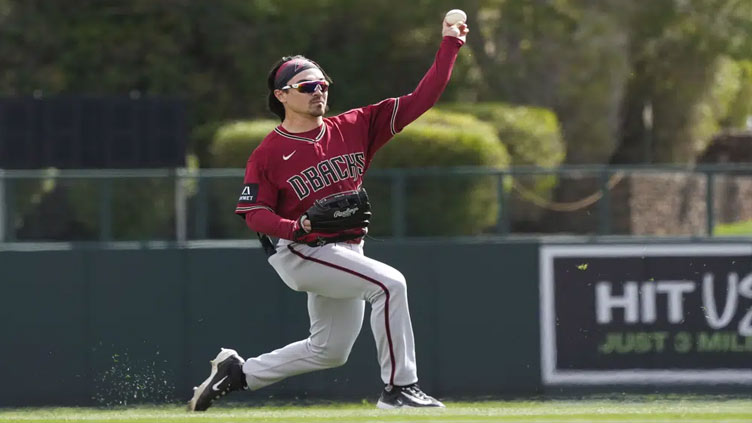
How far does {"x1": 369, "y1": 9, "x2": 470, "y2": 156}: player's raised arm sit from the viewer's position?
7.21 metres

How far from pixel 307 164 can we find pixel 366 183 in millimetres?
5116

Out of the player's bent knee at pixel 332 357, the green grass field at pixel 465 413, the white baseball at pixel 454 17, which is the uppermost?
the white baseball at pixel 454 17

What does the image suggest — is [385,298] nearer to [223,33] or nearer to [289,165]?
[289,165]

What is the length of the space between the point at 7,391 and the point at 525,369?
3479 mm

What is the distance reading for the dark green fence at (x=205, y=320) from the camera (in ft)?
31.7

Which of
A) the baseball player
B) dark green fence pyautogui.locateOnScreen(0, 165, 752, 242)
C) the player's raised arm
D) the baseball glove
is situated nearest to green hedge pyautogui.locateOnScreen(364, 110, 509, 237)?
dark green fence pyautogui.locateOnScreen(0, 165, 752, 242)

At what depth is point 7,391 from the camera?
9664 mm

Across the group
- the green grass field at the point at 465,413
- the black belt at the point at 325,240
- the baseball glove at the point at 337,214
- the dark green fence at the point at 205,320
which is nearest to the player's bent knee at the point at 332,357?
the green grass field at the point at 465,413

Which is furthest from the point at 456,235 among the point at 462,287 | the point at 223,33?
the point at 223,33

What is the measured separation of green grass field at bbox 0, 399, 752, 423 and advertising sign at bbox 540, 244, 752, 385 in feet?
1.42

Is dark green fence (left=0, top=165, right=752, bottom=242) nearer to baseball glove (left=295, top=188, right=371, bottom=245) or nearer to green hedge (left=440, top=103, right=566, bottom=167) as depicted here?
baseball glove (left=295, top=188, right=371, bottom=245)

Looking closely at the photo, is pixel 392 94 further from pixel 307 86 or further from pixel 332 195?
pixel 332 195

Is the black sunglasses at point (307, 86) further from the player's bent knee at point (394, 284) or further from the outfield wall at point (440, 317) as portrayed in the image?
the outfield wall at point (440, 317)

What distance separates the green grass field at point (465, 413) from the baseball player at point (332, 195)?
324 mm
